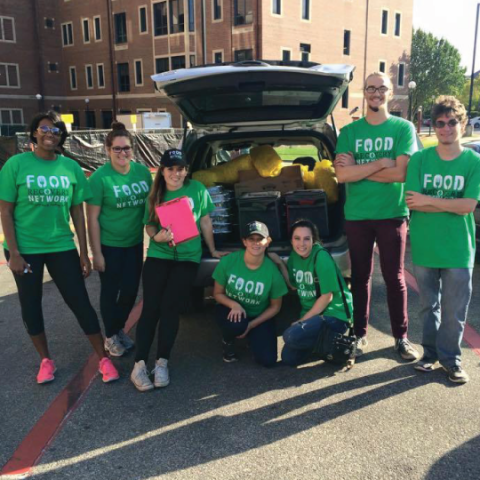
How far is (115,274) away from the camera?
3672mm

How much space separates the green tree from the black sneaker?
184 feet

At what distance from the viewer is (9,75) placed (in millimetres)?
40938

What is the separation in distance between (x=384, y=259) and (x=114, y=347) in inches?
84.9

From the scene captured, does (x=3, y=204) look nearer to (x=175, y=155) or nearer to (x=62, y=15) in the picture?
(x=175, y=155)

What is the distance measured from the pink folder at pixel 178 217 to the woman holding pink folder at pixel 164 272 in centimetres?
4

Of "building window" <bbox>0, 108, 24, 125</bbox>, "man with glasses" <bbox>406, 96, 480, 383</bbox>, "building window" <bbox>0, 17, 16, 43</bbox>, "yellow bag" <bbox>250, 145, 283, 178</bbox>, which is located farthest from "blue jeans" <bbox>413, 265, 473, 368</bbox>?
"building window" <bbox>0, 17, 16, 43</bbox>

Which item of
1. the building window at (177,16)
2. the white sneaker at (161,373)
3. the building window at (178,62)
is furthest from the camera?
the building window at (178,62)

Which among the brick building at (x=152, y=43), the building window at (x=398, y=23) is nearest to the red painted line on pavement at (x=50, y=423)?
the brick building at (x=152, y=43)

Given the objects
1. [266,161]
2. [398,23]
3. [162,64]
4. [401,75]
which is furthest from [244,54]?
[266,161]

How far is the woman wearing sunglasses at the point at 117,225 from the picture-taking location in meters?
3.49

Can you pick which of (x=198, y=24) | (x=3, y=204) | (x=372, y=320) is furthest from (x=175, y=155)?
(x=198, y=24)

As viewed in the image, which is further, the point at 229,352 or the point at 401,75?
the point at 401,75

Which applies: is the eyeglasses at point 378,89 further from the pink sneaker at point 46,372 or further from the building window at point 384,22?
the building window at point 384,22

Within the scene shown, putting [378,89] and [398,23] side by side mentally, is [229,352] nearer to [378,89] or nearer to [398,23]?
[378,89]
